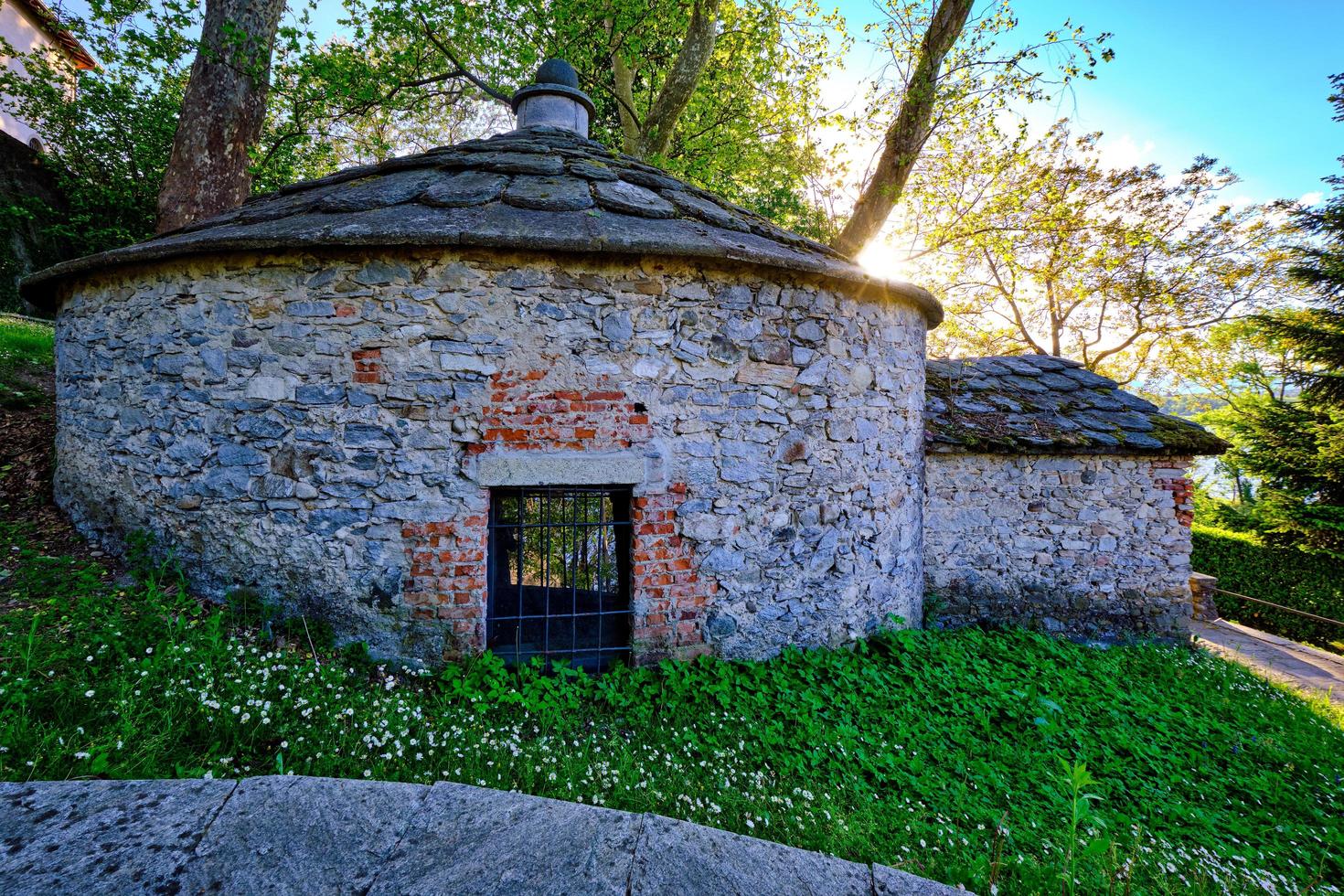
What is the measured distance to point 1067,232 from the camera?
1268cm

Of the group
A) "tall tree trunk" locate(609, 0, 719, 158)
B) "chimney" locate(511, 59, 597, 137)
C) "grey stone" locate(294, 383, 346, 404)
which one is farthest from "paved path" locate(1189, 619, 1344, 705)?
"tall tree trunk" locate(609, 0, 719, 158)

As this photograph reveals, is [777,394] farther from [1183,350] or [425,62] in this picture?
[1183,350]

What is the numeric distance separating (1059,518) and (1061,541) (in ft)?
0.82

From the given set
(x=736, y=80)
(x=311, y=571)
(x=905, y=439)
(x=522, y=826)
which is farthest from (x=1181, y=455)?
(x=736, y=80)

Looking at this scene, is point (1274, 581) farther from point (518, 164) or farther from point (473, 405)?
point (518, 164)

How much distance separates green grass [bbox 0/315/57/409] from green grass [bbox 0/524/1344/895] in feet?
8.71

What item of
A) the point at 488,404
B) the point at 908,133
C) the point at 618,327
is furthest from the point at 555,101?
the point at 908,133

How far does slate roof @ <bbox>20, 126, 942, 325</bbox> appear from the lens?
3.38 meters

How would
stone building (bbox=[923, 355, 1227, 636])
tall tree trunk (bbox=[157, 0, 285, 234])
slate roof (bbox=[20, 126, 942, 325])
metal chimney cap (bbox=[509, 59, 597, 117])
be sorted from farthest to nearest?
1. tall tree trunk (bbox=[157, 0, 285, 234])
2. metal chimney cap (bbox=[509, 59, 597, 117])
3. stone building (bbox=[923, 355, 1227, 636])
4. slate roof (bbox=[20, 126, 942, 325])

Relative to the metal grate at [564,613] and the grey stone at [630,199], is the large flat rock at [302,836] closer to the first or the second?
the metal grate at [564,613]

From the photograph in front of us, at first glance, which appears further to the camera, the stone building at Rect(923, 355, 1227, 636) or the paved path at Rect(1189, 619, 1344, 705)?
the paved path at Rect(1189, 619, 1344, 705)

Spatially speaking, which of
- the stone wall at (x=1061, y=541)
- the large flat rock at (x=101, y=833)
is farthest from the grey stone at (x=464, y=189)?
the stone wall at (x=1061, y=541)

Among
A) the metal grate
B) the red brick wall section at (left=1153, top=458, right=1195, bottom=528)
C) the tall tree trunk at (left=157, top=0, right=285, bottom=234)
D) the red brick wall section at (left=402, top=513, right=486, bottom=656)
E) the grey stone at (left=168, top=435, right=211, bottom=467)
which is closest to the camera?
the red brick wall section at (left=402, top=513, right=486, bottom=656)

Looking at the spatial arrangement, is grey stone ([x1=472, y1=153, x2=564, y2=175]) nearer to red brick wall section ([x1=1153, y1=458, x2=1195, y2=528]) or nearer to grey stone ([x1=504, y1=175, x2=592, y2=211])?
grey stone ([x1=504, y1=175, x2=592, y2=211])
